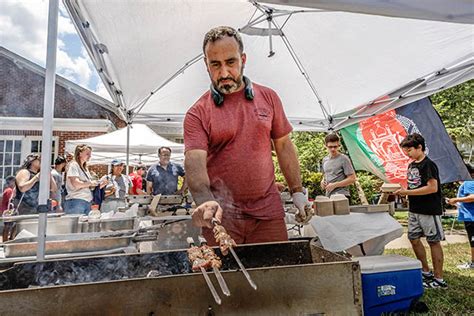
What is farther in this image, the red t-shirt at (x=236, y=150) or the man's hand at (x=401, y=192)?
the man's hand at (x=401, y=192)

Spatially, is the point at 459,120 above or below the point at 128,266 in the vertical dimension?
above

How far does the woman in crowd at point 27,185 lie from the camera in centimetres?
356

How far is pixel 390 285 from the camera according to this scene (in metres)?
2.38

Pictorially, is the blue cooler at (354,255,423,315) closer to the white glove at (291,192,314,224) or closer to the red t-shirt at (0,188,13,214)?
the white glove at (291,192,314,224)

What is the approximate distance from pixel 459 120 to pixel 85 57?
37.4ft

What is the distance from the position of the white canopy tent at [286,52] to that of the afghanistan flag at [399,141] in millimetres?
217

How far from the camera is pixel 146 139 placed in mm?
8430

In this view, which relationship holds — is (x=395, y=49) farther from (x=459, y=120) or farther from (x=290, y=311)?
(x=459, y=120)

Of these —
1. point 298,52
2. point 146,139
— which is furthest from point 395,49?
point 146,139

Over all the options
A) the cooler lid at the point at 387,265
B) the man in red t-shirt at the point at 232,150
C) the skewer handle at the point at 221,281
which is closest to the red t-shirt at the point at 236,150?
the man in red t-shirt at the point at 232,150

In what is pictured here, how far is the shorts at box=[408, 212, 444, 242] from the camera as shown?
3.51 meters

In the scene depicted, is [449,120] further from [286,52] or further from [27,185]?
[27,185]

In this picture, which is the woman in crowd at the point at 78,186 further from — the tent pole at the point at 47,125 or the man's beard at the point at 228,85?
the man's beard at the point at 228,85

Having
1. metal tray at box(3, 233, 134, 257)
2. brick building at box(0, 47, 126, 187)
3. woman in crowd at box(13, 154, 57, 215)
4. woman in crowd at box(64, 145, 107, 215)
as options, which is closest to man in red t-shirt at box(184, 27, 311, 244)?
metal tray at box(3, 233, 134, 257)
